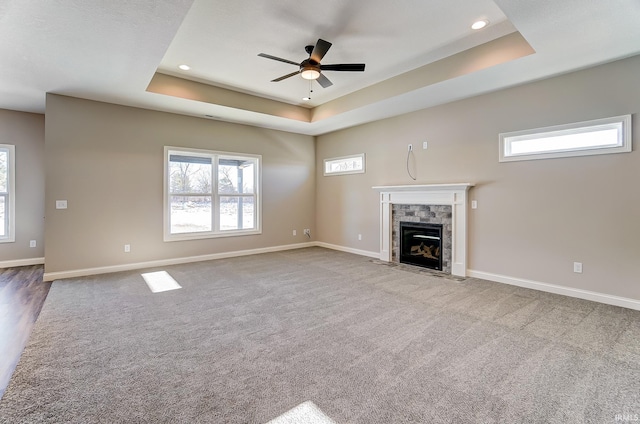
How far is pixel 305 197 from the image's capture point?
7492 mm

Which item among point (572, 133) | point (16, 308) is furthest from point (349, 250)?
point (16, 308)

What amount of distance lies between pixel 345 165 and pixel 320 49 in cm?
384

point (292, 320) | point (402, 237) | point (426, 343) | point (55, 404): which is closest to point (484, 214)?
point (402, 237)

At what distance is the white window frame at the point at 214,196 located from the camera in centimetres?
549

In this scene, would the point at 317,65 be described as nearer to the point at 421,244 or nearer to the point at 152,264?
the point at 421,244

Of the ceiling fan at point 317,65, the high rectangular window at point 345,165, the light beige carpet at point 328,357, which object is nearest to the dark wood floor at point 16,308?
the light beige carpet at point 328,357

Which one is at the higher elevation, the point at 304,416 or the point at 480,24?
the point at 480,24

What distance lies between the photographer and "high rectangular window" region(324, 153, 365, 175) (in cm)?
657

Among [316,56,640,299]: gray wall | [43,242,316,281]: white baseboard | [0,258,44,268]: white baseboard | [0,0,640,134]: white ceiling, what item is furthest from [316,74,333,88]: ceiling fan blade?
[0,258,44,268]: white baseboard

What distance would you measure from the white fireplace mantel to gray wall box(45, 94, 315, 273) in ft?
10.5

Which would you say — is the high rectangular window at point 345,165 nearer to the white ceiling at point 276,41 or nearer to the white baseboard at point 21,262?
the white ceiling at point 276,41

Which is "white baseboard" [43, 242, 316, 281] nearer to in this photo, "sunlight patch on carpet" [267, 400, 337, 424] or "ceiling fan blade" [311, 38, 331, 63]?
"ceiling fan blade" [311, 38, 331, 63]

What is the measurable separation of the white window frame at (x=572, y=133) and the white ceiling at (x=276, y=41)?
700 mm

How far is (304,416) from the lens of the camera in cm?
170
